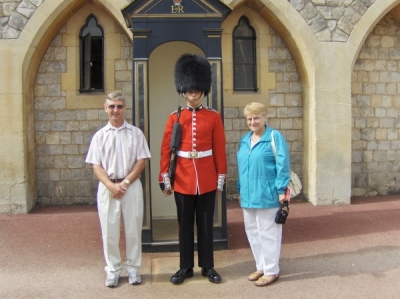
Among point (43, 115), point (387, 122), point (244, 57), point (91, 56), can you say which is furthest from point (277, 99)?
point (43, 115)

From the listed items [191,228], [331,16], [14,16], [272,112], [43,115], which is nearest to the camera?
[191,228]

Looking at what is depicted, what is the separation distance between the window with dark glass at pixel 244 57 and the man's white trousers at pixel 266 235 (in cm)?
399

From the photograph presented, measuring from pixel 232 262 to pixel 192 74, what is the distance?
183 cm

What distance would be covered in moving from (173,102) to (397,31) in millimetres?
4431

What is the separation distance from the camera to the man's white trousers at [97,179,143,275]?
159 inches

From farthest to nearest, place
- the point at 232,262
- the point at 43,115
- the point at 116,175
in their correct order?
the point at 43,115 < the point at 232,262 < the point at 116,175

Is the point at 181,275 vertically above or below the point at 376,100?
below

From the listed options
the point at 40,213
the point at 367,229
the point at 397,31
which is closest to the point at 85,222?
the point at 40,213

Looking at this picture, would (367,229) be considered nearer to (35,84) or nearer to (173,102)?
(173,102)

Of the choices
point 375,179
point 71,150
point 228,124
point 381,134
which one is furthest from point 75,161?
point 381,134

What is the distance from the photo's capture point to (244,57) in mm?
7926

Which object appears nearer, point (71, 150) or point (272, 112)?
point (71, 150)

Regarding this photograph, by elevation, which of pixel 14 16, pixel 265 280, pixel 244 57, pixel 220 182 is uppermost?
pixel 14 16

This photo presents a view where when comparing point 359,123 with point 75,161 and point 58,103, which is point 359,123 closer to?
point 75,161
